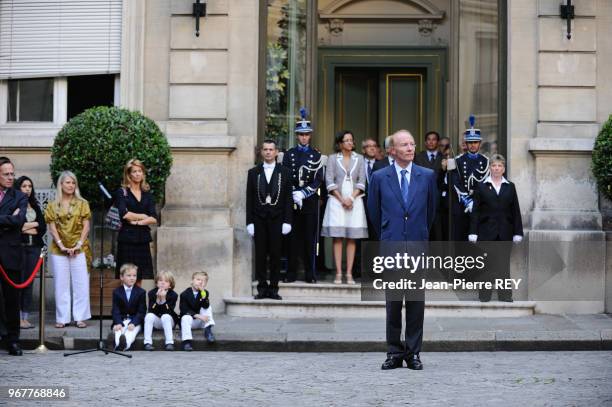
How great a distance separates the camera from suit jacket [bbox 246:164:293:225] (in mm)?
14195

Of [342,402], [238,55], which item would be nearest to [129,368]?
[342,402]

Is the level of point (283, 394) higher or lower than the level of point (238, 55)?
lower

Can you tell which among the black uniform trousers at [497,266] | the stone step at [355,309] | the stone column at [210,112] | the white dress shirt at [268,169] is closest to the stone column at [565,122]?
the black uniform trousers at [497,266]

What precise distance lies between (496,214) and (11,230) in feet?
19.6

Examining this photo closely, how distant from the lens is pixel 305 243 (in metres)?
14.9

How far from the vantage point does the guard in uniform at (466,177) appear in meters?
14.9

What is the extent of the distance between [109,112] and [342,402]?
649cm

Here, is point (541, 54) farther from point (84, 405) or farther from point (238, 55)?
point (84, 405)

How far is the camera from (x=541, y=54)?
14852mm

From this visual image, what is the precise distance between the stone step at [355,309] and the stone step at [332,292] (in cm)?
31

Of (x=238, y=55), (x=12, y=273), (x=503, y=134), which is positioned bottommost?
(x=12, y=273)

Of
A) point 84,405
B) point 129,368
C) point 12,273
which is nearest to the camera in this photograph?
point 84,405

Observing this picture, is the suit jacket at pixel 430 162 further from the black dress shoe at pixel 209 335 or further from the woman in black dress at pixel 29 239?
the woman in black dress at pixel 29 239

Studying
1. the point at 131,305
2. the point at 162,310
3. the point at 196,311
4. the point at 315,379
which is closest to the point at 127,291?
the point at 131,305
